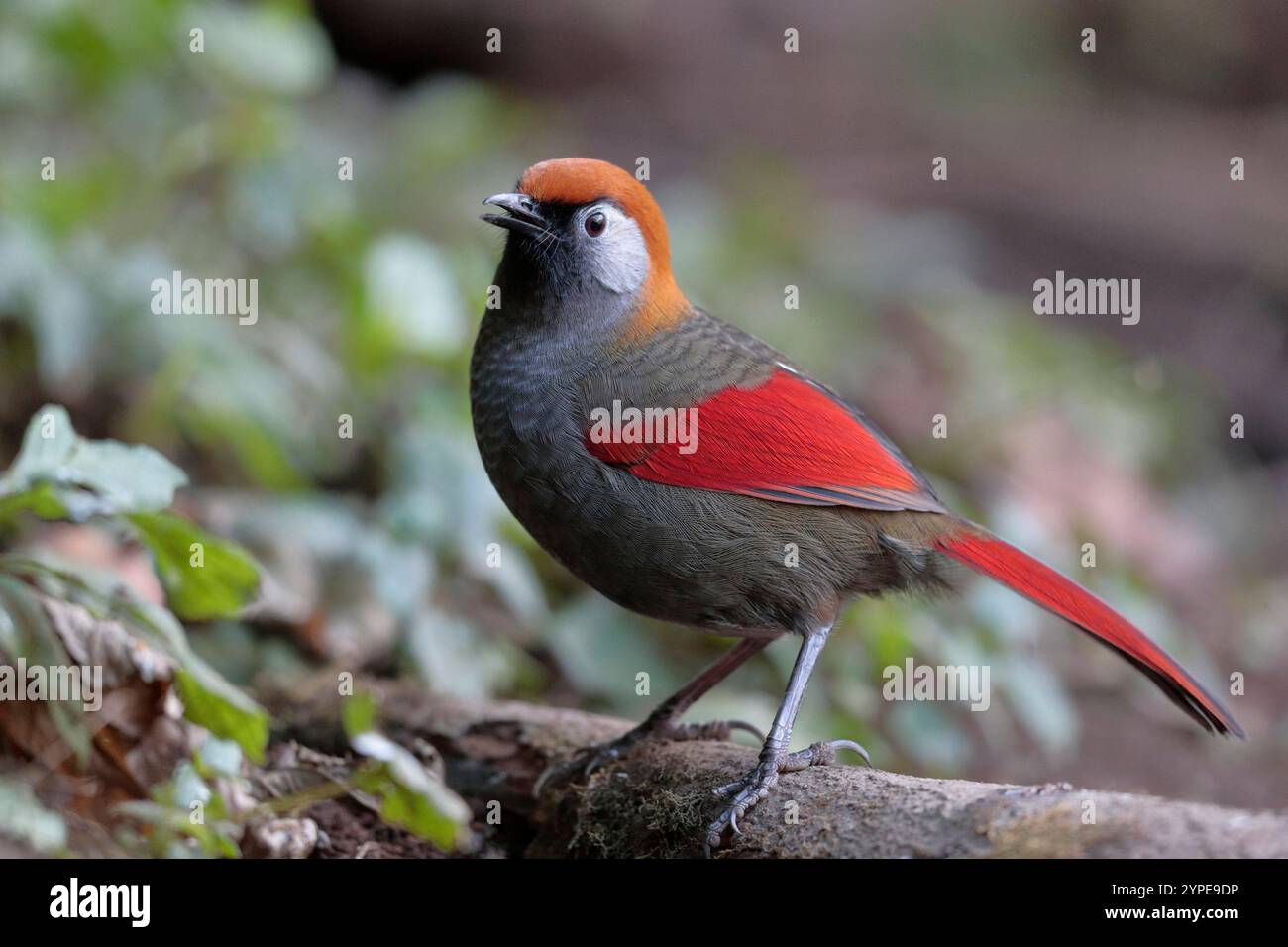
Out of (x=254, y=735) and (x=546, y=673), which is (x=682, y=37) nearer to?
(x=546, y=673)

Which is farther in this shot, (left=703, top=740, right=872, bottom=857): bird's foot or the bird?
the bird

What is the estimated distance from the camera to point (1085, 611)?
11.6 feet

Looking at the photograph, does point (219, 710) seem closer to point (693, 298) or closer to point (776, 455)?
point (776, 455)

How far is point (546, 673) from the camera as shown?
5.27m

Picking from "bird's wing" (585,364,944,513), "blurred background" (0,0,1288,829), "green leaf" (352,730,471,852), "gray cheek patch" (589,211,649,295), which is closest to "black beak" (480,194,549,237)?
"gray cheek patch" (589,211,649,295)

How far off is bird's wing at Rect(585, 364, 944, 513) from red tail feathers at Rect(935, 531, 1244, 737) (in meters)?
0.16

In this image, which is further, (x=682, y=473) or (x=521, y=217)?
(x=521, y=217)

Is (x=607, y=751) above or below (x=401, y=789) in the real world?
below

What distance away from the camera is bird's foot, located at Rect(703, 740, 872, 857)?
3176 millimetres

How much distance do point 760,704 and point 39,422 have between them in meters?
2.51

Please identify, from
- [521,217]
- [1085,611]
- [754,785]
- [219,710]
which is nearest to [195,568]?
[219,710]

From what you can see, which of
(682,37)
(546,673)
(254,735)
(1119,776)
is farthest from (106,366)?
(682,37)

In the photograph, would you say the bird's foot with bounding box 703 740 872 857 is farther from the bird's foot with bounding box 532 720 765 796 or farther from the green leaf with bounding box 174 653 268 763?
the green leaf with bounding box 174 653 268 763

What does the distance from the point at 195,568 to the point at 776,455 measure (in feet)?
4.84
